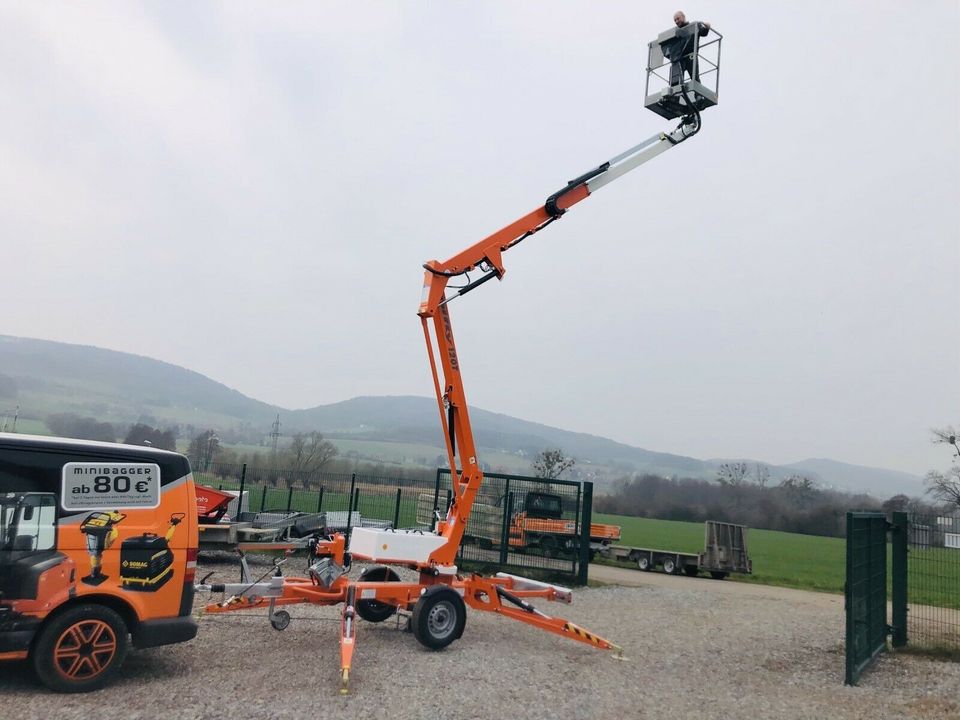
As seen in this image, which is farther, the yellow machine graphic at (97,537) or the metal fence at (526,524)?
the metal fence at (526,524)

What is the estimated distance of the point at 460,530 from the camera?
35.6 ft

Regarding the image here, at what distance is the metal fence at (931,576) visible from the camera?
38.9 feet

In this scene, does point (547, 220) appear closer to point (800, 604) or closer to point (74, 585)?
point (74, 585)

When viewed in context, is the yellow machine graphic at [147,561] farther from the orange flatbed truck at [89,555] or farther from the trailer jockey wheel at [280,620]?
the trailer jockey wheel at [280,620]

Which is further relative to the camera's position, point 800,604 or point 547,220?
point 800,604

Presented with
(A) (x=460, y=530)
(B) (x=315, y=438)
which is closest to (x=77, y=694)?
(A) (x=460, y=530)

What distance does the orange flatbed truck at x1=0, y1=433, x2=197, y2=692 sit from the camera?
6816mm

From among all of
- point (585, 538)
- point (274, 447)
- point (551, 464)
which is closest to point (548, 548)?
point (585, 538)

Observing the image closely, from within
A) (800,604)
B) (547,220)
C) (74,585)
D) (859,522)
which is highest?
(547,220)

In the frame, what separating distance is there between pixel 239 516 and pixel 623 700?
12559mm

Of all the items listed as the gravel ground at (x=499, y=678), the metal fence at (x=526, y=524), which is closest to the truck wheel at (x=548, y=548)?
the metal fence at (x=526, y=524)

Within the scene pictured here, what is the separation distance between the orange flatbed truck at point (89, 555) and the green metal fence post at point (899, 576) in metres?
10.2

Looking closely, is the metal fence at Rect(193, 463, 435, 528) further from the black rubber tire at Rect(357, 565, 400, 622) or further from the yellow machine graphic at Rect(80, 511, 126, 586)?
the yellow machine graphic at Rect(80, 511, 126, 586)

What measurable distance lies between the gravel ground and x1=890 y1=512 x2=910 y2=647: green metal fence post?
0.48m
